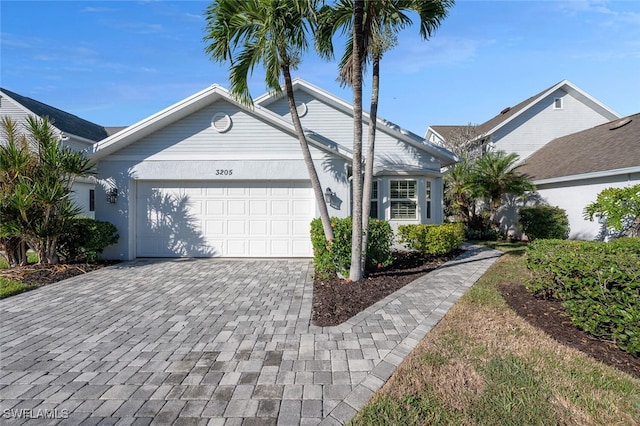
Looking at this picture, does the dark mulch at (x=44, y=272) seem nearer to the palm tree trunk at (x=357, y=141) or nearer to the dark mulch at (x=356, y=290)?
the dark mulch at (x=356, y=290)

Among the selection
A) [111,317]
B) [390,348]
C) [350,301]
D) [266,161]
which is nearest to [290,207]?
[266,161]

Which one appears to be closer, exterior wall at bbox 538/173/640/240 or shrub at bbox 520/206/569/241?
exterior wall at bbox 538/173/640/240

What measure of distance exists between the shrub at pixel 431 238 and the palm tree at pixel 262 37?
3.86m

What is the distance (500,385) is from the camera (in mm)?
2936

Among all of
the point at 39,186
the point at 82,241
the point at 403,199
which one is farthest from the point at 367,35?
the point at 82,241

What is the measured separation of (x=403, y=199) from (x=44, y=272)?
36.2ft

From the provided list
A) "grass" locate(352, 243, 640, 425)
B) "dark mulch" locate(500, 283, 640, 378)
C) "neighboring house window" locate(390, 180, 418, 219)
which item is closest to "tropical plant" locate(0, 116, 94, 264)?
"grass" locate(352, 243, 640, 425)

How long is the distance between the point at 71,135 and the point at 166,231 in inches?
369

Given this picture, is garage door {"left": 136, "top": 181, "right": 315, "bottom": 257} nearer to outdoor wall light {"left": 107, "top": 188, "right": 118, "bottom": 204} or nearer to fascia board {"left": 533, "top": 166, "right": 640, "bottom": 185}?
outdoor wall light {"left": 107, "top": 188, "right": 118, "bottom": 204}

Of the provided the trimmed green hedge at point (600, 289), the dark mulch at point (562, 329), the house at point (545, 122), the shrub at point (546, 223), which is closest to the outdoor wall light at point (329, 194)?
the dark mulch at point (562, 329)

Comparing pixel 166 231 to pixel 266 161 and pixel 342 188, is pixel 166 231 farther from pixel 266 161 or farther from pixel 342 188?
pixel 342 188

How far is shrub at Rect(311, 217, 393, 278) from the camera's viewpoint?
22.3 feet

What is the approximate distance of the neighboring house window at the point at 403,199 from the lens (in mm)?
11438

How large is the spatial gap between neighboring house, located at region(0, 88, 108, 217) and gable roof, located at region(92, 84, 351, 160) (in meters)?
6.33
